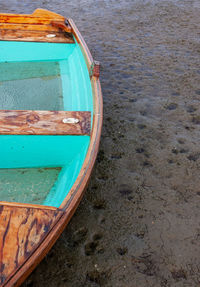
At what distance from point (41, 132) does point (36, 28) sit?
3078 millimetres

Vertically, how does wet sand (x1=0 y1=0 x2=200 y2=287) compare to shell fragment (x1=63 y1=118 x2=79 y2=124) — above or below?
below

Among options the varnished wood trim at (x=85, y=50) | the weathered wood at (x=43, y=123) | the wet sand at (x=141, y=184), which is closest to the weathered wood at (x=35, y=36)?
the varnished wood trim at (x=85, y=50)

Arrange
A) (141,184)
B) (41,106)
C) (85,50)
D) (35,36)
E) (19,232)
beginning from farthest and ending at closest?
(35,36) → (85,50) → (41,106) → (141,184) → (19,232)

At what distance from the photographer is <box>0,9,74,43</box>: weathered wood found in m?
Answer: 4.20

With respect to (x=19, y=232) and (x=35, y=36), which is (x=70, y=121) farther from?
(x=35, y=36)

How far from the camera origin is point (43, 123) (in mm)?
2250

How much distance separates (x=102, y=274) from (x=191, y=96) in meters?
3.07

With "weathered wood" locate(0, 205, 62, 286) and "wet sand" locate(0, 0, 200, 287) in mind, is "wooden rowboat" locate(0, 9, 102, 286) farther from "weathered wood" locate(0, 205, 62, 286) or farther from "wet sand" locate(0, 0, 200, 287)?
"wet sand" locate(0, 0, 200, 287)

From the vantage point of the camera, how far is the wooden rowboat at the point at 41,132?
141 centimetres

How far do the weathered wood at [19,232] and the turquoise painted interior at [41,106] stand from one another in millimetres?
513

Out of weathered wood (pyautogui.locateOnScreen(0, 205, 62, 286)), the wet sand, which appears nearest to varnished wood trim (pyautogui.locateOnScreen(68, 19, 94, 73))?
the wet sand

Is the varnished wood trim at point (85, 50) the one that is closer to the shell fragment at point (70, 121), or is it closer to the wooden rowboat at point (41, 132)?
the wooden rowboat at point (41, 132)

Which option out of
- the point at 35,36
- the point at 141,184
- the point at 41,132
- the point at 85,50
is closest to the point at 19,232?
the point at 41,132

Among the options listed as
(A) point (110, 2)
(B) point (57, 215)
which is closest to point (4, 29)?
(B) point (57, 215)
